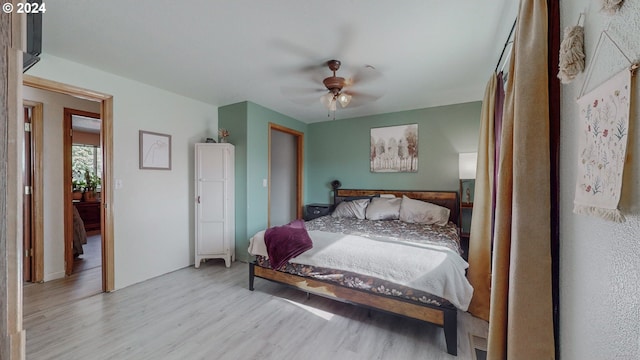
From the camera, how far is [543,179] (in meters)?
0.93

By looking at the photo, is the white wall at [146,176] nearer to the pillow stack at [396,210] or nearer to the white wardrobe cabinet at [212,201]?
the white wardrobe cabinet at [212,201]

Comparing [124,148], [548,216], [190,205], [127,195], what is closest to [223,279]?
[190,205]

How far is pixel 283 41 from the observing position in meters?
2.09

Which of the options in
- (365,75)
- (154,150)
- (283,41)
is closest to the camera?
(283,41)

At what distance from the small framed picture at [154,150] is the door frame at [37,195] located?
112 centimetres

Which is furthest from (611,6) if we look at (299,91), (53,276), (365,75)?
(53,276)

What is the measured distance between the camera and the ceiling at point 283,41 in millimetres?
1720

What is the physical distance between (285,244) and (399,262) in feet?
3.61

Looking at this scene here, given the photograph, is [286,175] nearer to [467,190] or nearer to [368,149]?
[368,149]

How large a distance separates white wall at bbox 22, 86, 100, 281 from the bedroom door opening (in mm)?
2814

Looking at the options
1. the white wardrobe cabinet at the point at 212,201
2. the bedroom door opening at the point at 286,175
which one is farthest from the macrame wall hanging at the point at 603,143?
the bedroom door opening at the point at 286,175

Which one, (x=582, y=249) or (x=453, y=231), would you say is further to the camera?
(x=453, y=231)

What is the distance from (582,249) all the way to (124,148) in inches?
147

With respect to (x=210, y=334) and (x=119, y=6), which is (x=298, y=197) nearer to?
(x=210, y=334)
